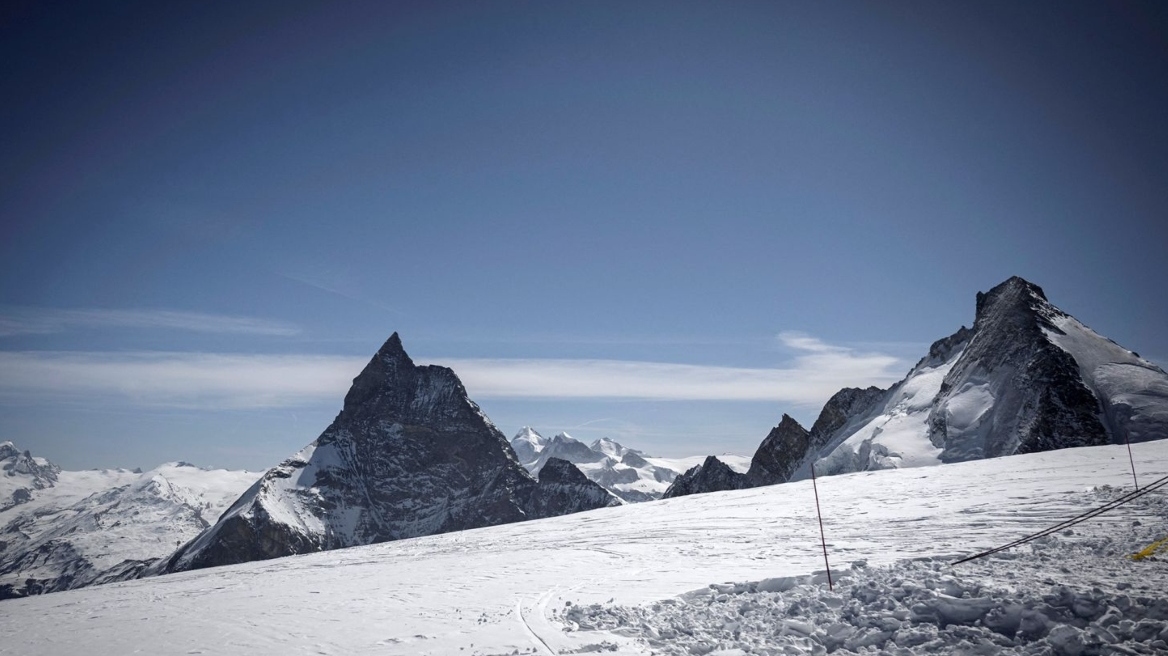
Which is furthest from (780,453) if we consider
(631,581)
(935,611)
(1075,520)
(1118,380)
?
(935,611)

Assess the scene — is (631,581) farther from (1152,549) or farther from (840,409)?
(840,409)

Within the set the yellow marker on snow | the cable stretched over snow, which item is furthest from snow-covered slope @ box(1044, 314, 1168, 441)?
the yellow marker on snow

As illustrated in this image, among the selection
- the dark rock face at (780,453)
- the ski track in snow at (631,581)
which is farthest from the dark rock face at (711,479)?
the ski track in snow at (631,581)

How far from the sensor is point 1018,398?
4559 cm

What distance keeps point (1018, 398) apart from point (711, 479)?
69.3m

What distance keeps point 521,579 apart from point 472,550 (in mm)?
9987

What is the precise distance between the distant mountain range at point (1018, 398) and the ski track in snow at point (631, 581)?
60.9 feet

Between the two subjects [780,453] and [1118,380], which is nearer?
[1118,380]

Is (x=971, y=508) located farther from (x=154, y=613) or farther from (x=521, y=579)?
(x=154, y=613)

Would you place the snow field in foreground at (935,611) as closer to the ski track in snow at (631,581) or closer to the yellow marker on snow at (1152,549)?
the ski track in snow at (631,581)

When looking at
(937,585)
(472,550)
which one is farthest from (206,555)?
(937,585)

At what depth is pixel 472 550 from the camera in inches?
957

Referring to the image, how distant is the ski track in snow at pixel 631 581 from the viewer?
941 cm

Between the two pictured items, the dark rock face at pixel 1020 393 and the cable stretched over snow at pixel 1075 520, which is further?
the dark rock face at pixel 1020 393
